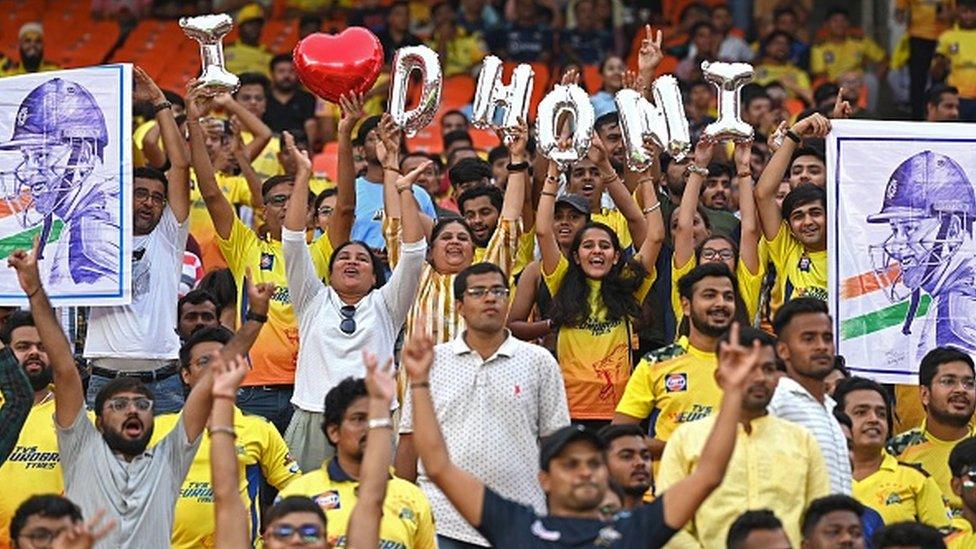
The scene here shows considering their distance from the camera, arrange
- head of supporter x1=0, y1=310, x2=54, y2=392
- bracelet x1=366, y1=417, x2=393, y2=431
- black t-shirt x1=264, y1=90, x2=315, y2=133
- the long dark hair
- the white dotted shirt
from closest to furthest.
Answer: bracelet x1=366, y1=417, x2=393, y2=431 < the white dotted shirt < head of supporter x1=0, y1=310, x2=54, y2=392 < the long dark hair < black t-shirt x1=264, y1=90, x2=315, y2=133

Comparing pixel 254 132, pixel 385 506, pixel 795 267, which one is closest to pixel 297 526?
pixel 385 506

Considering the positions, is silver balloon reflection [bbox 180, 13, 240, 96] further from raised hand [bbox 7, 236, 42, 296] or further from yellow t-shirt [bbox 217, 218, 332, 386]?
raised hand [bbox 7, 236, 42, 296]

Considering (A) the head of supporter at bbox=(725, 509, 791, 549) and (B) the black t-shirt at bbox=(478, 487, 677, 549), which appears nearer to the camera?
(B) the black t-shirt at bbox=(478, 487, 677, 549)

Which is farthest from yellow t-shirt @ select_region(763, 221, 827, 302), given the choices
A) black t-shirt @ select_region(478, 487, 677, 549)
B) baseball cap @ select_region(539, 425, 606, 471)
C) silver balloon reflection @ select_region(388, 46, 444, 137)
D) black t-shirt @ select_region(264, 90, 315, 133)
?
black t-shirt @ select_region(264, 90, 315, 133)

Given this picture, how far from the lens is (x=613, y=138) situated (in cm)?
1377

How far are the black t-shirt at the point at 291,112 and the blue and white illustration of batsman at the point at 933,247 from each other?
648 cm

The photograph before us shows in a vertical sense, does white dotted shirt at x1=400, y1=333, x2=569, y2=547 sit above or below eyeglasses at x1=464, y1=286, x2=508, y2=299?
below

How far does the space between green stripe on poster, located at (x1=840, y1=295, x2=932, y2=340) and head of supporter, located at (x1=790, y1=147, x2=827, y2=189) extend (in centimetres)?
102

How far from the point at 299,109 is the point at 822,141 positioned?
194 inches

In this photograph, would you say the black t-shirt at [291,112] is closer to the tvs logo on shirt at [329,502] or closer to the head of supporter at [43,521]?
the tvs logo on shirt at [329,502]

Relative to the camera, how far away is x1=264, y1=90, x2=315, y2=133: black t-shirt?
17.7 m

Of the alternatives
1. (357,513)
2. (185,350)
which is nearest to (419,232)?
(185,350)

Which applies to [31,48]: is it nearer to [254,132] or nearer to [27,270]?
[254,132]

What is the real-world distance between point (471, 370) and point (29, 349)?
231 cm
